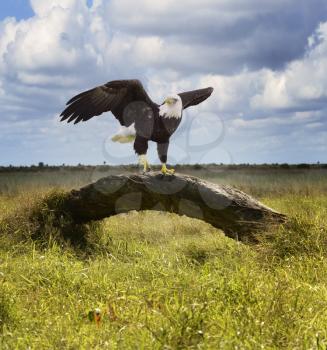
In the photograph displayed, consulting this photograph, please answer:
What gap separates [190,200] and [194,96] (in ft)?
5.23

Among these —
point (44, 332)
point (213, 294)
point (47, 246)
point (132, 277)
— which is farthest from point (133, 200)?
point (44, 332)

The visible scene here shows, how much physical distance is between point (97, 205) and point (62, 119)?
1.20 m

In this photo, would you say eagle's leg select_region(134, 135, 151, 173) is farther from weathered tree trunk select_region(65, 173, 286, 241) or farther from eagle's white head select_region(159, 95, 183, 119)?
eagle's white head select_region(159, 95, 183, 119)

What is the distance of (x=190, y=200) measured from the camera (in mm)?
7219

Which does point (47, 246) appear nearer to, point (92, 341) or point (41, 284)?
point (41, 284)

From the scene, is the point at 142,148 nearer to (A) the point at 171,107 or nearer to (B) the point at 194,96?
(A) the point at 171,107

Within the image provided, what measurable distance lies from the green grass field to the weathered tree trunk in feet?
1.03

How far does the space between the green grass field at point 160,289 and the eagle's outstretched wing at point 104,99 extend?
1.45 metres

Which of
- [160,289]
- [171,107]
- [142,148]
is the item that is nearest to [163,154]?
[142,148]

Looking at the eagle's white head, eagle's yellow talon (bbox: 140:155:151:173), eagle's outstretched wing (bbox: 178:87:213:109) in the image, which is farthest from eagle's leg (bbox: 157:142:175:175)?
eagle's outstretched wing (bbox: 178:87:213:109)

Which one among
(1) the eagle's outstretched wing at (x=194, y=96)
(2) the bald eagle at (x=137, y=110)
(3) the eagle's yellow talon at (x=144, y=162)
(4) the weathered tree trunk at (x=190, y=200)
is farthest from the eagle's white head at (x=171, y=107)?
(4) the weathered tree trunk at (x=190, y=200)

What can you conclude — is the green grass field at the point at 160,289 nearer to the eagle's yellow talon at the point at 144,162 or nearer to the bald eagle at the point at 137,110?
the eagle's yellow talon at the point at 144,162

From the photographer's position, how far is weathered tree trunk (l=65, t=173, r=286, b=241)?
23.4ft

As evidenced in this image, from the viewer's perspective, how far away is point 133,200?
7.50 metres
